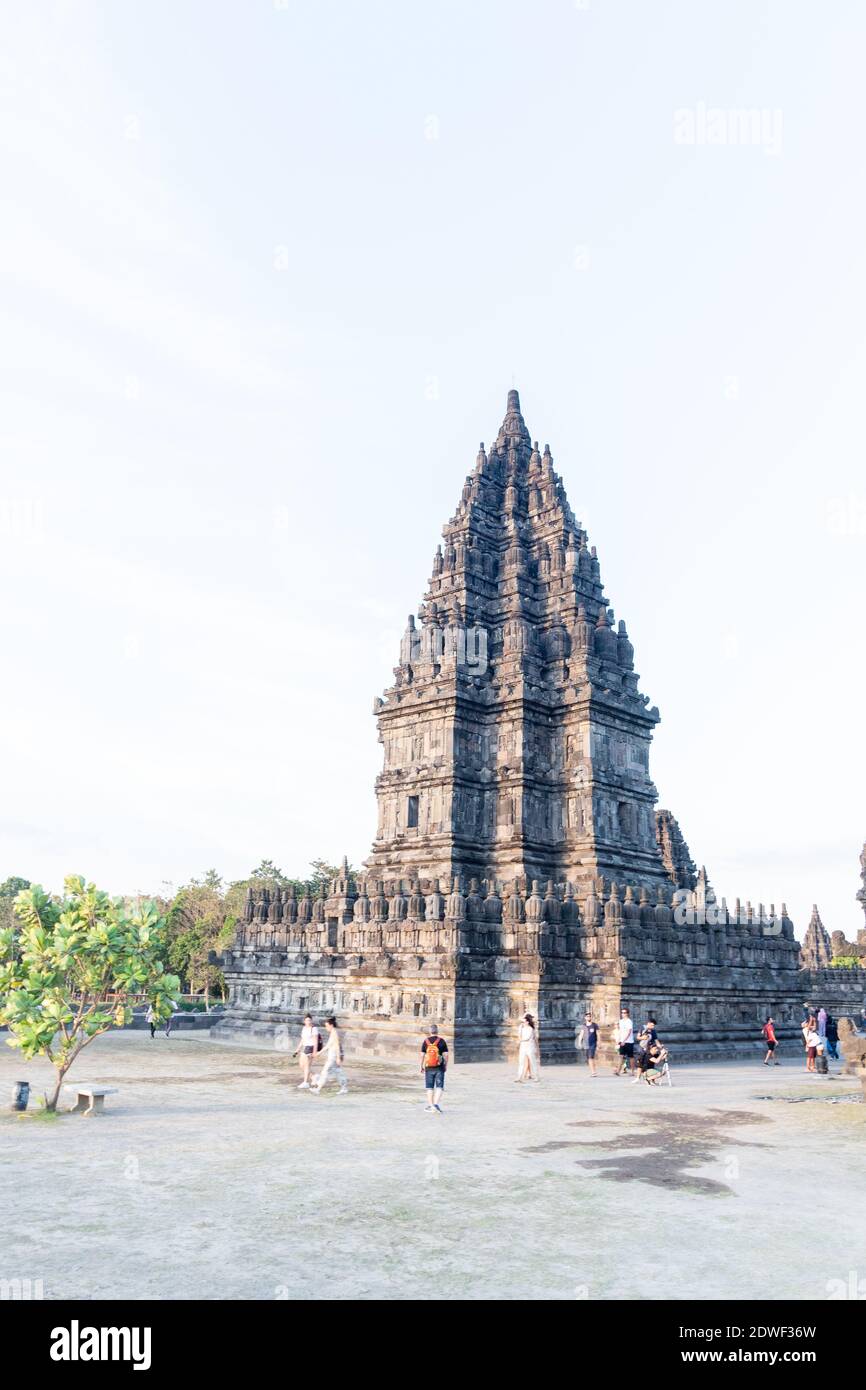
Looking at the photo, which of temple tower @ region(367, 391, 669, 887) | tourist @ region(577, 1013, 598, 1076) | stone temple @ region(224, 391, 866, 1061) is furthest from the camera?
temple tower @ region(367, 391, 669, 887)

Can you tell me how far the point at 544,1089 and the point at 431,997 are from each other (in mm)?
8301

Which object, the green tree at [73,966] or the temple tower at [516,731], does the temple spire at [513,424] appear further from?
the green tree at [73,966]

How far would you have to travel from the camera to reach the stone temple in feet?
104

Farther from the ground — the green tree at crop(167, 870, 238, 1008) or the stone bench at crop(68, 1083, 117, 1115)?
the green tree at crop(167, 870, 238, 1008)

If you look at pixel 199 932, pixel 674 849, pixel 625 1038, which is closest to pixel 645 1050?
pixel 625 1038

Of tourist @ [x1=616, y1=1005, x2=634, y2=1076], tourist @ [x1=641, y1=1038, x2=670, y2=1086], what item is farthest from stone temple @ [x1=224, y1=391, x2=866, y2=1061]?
tourist @ [x1=641, y1=1038, x2=670, y2=1086]

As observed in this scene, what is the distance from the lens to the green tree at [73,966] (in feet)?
57.6

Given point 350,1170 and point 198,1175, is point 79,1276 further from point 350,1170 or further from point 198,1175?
point 350,1170

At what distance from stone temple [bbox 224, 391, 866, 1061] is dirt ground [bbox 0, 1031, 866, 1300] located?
10528mm

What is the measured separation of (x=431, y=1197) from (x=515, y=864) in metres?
29.4

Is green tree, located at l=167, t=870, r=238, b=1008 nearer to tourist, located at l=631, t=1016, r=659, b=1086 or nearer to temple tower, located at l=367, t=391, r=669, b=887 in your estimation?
temple tower, located at l=367, t=391, r=669, b=887
